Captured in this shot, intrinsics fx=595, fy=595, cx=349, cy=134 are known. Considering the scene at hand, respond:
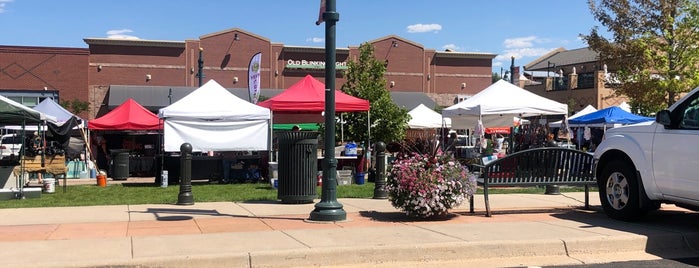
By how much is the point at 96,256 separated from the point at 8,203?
6245 millimetres

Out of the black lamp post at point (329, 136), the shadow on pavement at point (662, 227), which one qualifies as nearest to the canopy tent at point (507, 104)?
the shadow on pavement at point (662, 227)

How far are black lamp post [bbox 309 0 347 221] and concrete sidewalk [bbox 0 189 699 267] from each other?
200mm

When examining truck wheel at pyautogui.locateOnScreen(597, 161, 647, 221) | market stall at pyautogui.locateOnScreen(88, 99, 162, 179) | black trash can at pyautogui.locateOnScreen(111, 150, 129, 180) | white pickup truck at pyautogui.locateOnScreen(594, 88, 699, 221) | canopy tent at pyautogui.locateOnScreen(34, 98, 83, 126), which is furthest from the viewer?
canopy tent at pyautogui.locateOnScreen(34, 98, 83, 126)

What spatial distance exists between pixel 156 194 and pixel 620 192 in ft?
31.0

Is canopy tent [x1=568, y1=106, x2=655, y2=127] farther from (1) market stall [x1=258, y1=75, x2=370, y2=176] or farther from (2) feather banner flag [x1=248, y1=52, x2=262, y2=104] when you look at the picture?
(2) feather banner flag [x1=248, y1=52, x2=262, y2=104]

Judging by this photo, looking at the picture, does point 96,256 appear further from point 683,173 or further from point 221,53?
point 221,53

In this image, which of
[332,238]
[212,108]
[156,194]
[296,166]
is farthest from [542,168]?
[212,108]

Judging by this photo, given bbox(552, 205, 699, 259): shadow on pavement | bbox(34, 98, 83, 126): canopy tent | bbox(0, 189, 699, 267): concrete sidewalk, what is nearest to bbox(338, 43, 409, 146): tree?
bbox(0, 189, 699, 267): concrete sidewalk

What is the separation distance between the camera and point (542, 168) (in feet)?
31.0

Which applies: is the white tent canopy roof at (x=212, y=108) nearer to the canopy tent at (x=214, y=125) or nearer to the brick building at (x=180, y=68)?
the canopy tent at (x=214, y=125)

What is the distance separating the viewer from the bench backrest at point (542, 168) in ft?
30.4

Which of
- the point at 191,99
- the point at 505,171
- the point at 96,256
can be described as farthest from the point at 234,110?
the point at 96,256

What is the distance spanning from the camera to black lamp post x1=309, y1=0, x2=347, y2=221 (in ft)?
28.2

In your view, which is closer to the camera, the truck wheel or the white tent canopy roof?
the truck wheel
